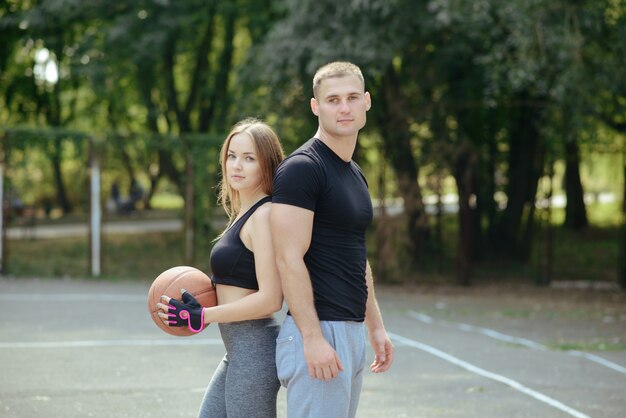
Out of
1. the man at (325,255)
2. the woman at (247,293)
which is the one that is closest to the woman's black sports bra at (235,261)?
the woman at (247,293)

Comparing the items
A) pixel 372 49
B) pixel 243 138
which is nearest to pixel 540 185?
pixel 372 49

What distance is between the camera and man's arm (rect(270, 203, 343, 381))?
3906mm

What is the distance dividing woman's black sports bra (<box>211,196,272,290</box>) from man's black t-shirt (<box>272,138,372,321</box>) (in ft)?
1.04

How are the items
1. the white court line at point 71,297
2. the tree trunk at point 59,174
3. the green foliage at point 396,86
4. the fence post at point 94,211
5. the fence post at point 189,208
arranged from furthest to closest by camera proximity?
the fence post at point 189,208
the tree trunk at point 59,174
the fence post at point 94,211
the green foliage at point 396,86
the white court line at point 71,297

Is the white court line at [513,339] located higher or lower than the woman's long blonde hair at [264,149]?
lower

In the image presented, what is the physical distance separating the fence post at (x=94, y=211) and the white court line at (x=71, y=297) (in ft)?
9.46

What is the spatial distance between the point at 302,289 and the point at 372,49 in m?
12.6

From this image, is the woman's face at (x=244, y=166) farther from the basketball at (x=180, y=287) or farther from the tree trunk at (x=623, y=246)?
the tree trunk at (x=623, y=246)

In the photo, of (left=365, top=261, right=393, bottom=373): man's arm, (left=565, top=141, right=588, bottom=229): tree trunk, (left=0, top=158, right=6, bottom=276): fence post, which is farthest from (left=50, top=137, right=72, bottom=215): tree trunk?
(left=365, top=261, right=393, bottom=373): man's arm

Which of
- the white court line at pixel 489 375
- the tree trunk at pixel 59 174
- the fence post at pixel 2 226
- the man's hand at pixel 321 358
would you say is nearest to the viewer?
the man's hand at pixel 321 358

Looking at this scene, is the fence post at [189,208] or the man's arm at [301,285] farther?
the fence post at [189,208]

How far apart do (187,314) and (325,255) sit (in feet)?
2.19

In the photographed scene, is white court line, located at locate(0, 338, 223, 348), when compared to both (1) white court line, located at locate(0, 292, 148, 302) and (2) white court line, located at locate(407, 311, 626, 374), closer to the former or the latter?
(2) white court line, located at locate(407, 311, 626, 374)

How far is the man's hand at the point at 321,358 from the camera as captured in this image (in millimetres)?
3893
